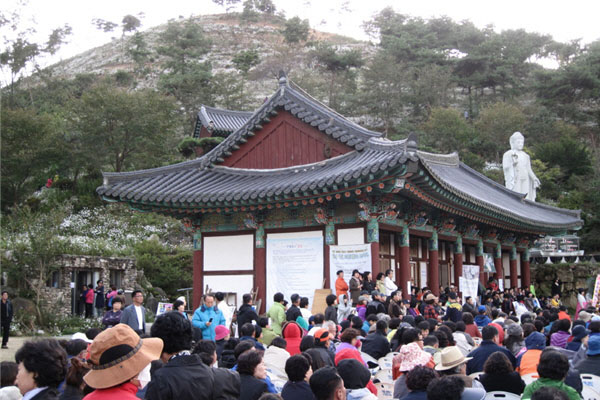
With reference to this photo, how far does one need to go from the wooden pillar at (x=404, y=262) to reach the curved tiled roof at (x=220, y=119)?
1500 cm

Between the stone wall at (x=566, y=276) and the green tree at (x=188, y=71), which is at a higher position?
the green tree at (x=188, y=71)

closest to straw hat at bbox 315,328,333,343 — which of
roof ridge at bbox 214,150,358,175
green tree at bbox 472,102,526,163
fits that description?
roof ridge at bbox 214,150,358,175

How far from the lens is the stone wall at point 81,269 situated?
2297 cm

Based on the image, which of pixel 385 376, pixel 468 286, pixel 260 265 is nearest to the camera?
pixel 385 376

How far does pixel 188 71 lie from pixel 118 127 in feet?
88.0

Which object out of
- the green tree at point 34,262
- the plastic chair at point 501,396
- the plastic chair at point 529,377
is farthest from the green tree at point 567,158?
the plastic chair at point 501,396

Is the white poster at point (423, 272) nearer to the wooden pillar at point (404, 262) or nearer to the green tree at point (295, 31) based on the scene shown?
the wooden pillar at point (404, 262)

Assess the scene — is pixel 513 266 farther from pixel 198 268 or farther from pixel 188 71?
pixel 188 71

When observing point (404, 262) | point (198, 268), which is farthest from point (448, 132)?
point (198, 268)

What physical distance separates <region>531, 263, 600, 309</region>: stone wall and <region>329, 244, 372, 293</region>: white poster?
20.5m

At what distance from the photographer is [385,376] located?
7305 mm

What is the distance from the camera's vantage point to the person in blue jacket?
10641 mm

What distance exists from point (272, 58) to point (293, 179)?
68465mm

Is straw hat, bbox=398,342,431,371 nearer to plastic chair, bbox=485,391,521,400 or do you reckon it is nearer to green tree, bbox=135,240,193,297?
plastic chair, bbox=485,391,521,400
